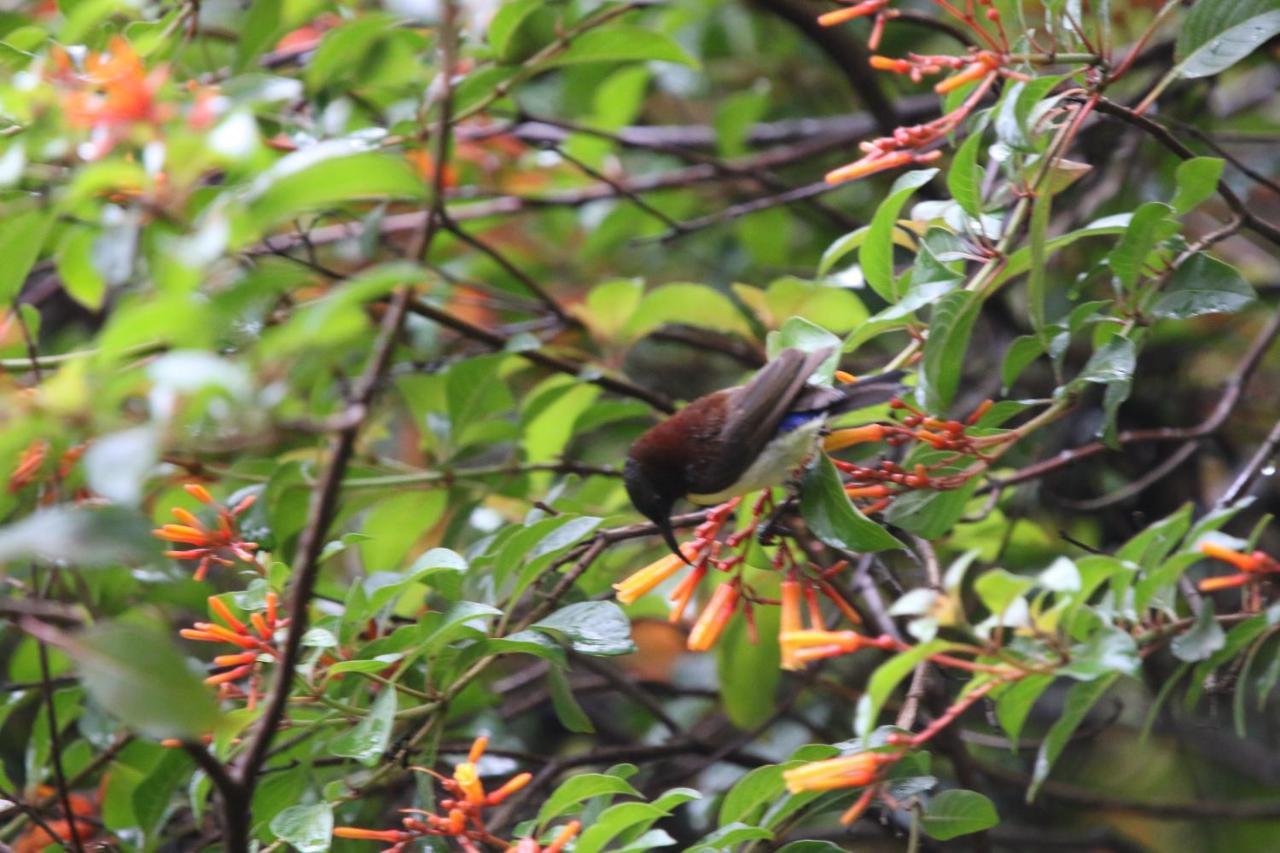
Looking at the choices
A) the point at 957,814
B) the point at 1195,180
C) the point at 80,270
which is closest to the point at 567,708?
the point at 957,814

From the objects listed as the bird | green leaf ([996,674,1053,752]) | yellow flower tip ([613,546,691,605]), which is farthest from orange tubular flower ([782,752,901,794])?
the bird

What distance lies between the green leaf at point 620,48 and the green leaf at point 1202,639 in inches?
71.3

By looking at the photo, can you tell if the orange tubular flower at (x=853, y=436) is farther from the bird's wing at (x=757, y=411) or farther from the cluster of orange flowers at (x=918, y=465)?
the bird's wing at (x=757, y=411)

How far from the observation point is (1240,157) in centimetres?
→ 425

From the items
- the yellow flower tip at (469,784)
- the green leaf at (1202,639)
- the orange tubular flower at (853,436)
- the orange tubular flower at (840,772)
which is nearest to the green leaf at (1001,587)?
the orange tubular flower at (840,772)

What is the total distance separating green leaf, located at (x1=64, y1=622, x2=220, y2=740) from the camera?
1.36m

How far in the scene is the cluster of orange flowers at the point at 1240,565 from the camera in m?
1.62

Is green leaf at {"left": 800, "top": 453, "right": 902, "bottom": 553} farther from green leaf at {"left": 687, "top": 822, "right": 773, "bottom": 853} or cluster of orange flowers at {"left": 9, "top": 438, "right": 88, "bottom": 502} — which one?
cluster of orange flowers at {"left": 9, "top": 438, "right": 88, "bottom": 502}

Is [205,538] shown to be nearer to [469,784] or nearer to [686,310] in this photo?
[469,784]

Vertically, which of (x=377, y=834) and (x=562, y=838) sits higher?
(x=562, y=838)

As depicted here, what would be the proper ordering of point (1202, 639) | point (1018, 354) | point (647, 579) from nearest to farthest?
point (1202, 639), point (647, 579), point (1018, 354)

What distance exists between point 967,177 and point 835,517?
1.96ft

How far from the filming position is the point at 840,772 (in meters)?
1.62

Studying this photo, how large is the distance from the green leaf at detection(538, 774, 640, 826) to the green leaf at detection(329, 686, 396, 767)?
0.89 ft
